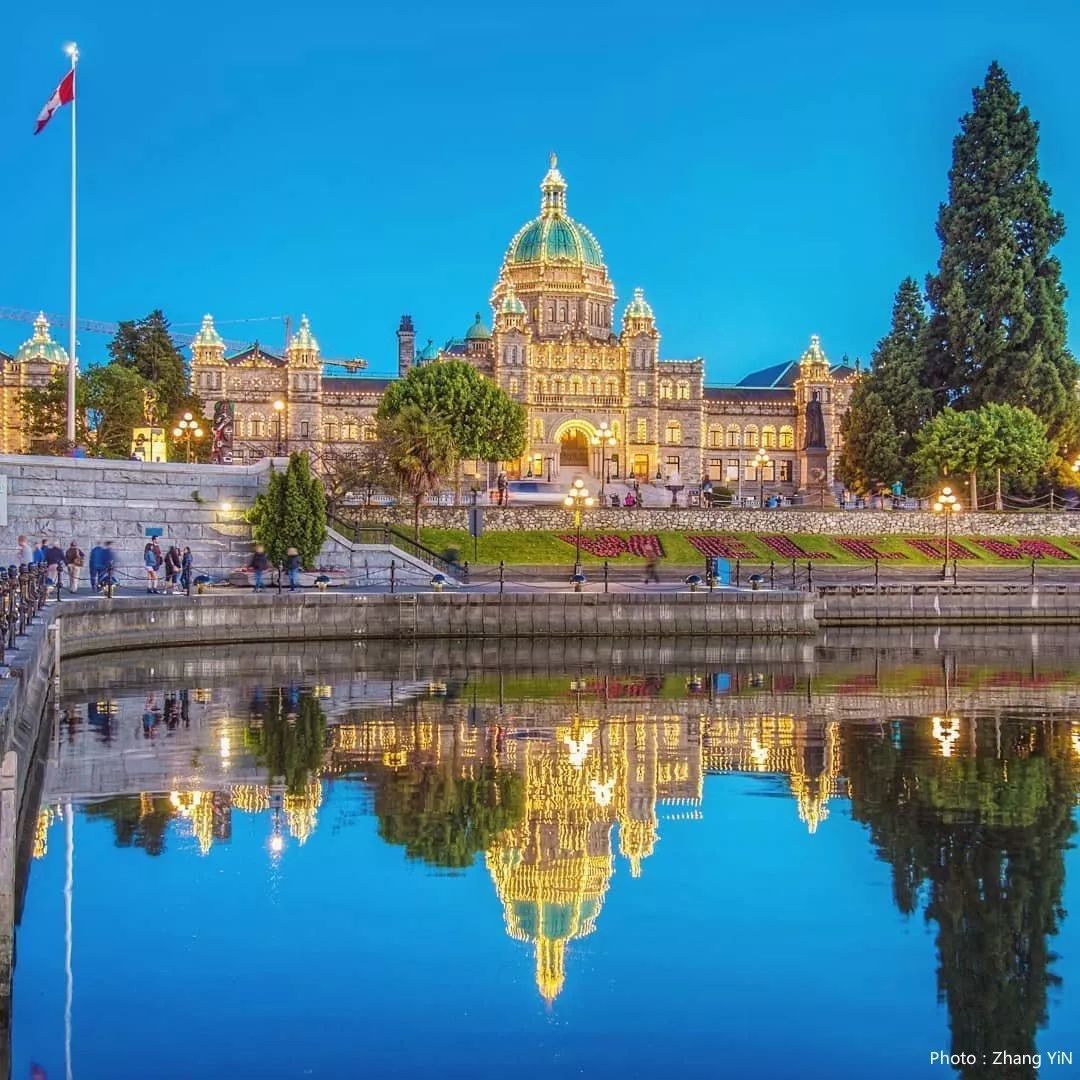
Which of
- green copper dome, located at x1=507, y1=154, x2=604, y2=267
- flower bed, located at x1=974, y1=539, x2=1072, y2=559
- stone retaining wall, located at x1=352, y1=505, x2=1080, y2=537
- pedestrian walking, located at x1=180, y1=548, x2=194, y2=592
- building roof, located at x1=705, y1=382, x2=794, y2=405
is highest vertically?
green copper dome, located at x1=507, y1=154, x2=604, y2=267

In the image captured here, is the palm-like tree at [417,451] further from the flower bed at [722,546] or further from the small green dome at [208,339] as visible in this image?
the small green dome at [208,339]

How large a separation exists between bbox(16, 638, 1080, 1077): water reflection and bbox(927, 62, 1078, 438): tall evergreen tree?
121 ft

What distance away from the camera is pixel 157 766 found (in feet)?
63.9

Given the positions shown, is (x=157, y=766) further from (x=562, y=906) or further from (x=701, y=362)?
(x=701, y=362)

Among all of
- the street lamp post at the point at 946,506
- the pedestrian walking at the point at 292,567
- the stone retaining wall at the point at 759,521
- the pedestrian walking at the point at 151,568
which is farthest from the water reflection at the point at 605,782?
the stone retaining wall at the point at 759,521

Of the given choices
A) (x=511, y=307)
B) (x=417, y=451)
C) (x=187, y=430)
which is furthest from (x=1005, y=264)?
(x=511, y=307)

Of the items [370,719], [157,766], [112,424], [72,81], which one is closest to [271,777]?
[157,766]

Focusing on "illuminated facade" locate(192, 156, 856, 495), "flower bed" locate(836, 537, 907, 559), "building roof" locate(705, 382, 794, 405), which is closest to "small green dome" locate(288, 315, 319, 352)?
"illuminated facade" locate(192, 156, 856, 495)

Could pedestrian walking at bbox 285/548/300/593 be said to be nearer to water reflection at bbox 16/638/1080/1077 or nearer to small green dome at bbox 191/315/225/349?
water reflection at bbox 16/638/1080/1077

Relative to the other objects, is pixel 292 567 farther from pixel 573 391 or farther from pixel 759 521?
pixel 573 391

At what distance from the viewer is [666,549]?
56844mm

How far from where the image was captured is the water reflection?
1324 centimetres

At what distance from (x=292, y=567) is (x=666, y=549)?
21274 mm

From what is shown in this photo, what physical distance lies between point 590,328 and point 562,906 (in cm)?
10203
